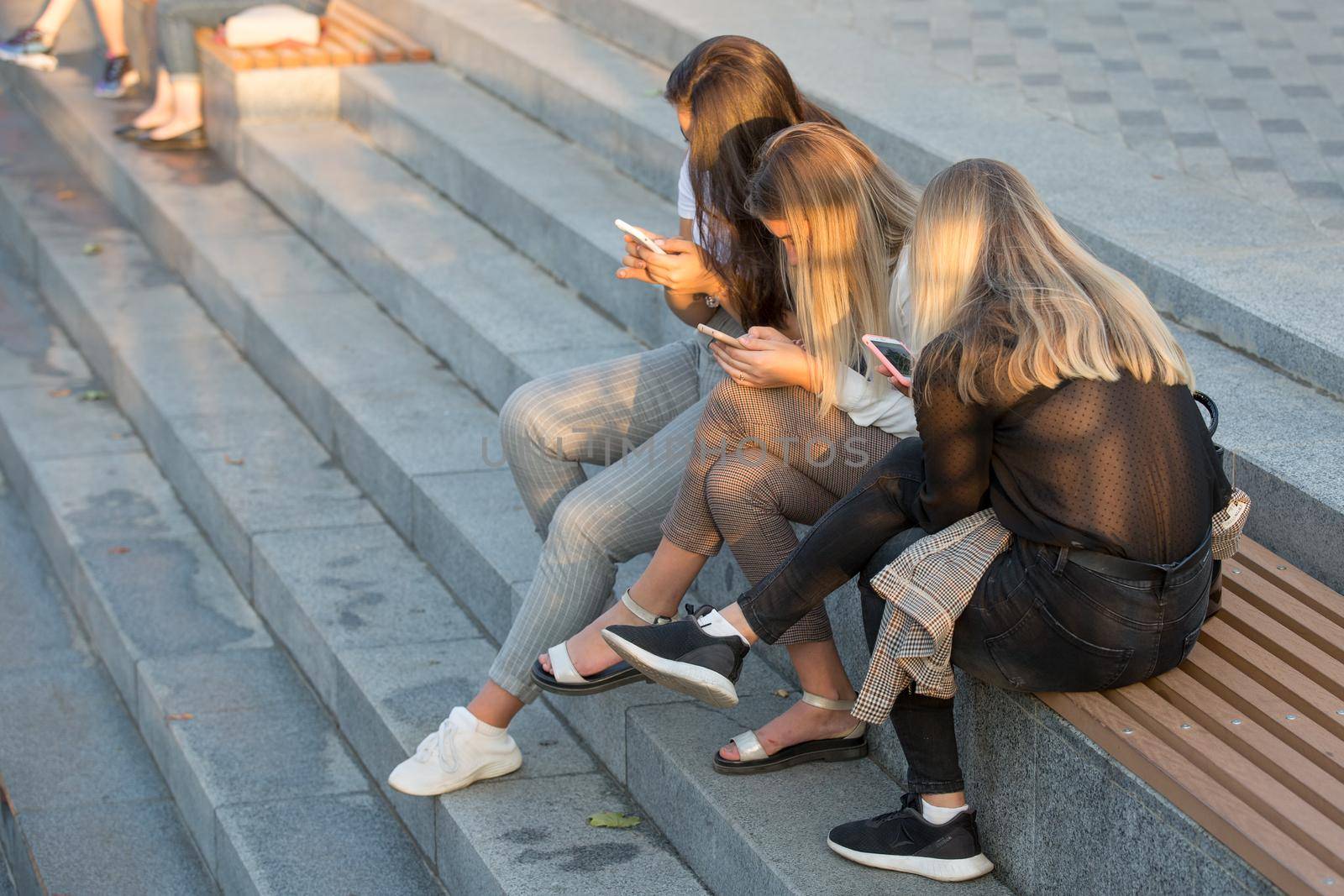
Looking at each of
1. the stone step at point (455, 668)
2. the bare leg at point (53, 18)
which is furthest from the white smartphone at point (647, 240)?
the bare leg at point (53, 18)

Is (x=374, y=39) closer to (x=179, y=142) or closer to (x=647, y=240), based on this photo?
(x=179, y=142)

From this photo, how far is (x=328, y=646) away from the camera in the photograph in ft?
14.3

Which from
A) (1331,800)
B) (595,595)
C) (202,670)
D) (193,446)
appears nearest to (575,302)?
(193,446)

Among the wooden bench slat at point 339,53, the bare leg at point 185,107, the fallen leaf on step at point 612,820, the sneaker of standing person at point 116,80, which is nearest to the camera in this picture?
the fallen leaf on step at point 612,820

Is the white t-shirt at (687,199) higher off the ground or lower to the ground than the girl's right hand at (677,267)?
higher

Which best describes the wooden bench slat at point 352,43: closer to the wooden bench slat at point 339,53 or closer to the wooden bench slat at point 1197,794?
the wooden bench slat at point 339,53

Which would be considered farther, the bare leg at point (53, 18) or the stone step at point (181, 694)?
the bare leg at point (53, 18)

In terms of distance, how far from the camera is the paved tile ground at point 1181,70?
5324mm

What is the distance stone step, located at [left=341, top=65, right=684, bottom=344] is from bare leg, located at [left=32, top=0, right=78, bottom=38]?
2139 mm

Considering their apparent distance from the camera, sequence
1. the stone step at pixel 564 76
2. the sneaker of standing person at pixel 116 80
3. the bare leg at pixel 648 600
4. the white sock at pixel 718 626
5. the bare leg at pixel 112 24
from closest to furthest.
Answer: the white sock at pixel 718 626
the bare leg at pixel 648 600
the stone step at pixel 564 76
the bare leg at pixel 112 24
the sneaker of standing person at pixel 116 80

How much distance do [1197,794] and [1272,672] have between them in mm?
438

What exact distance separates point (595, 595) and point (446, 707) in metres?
0.64

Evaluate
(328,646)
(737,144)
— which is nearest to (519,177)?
(328,646)

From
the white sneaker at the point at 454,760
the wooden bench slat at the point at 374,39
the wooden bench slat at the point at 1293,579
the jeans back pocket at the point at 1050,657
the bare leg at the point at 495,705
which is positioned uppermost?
Result: the jeans back pocket at the point at 1050,657
